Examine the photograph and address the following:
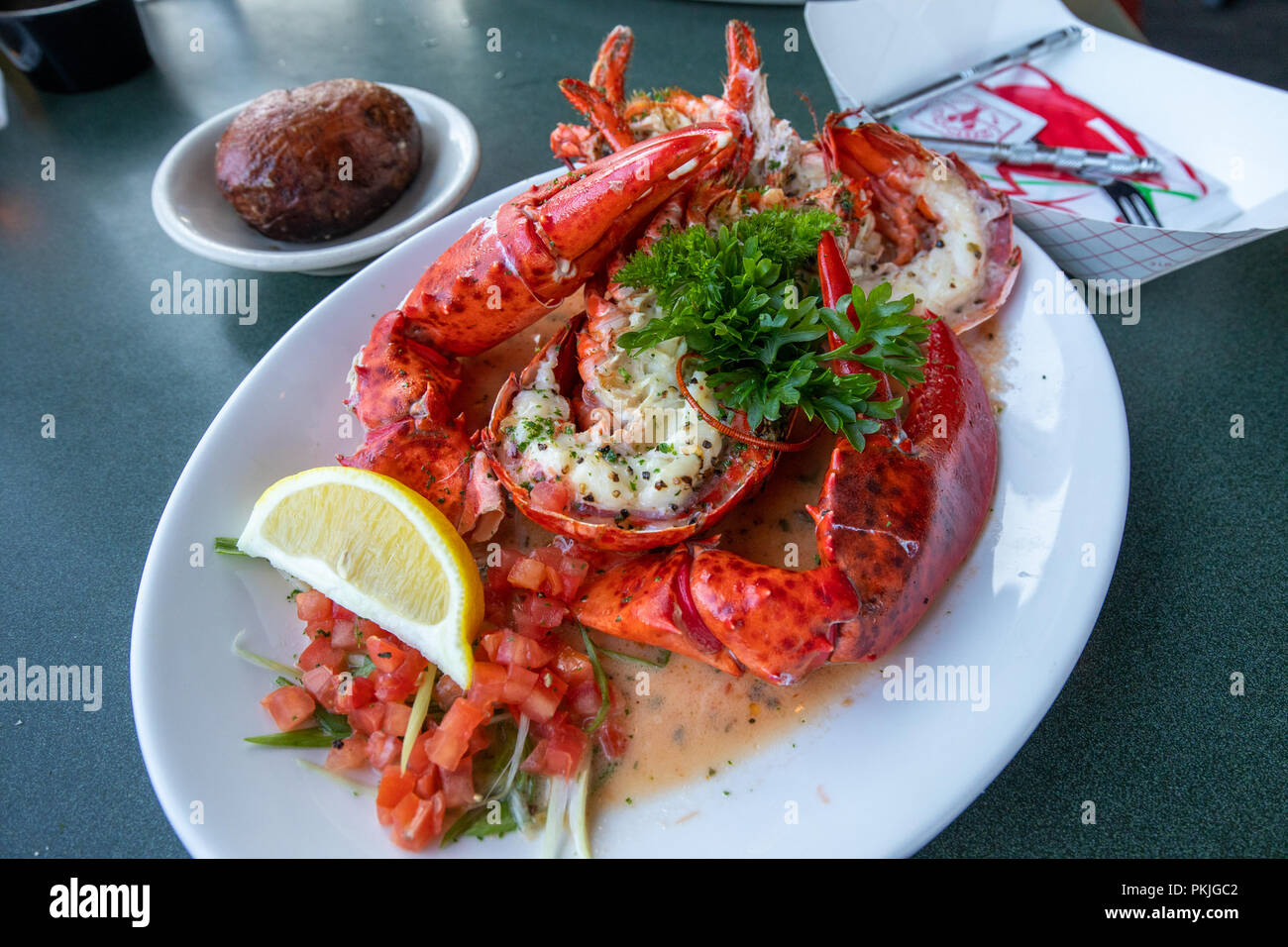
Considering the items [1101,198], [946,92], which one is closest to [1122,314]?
[1101,198]

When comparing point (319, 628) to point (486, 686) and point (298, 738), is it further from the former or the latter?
point (486, 686)

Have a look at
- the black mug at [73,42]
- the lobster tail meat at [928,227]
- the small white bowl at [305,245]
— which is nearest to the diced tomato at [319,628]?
the small white bowl at [305,245]

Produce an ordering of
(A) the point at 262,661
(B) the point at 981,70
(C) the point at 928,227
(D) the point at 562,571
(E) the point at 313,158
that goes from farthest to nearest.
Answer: (B) the point at 981,70 → (E) the point at 313,158 → (C) the point at 928,227 → (D) the point at 562,571 → (A) the point at 262,661

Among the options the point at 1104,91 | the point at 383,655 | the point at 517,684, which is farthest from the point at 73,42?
the point at 1104,91

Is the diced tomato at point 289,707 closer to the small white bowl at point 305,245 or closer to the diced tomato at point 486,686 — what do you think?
the diced tomato at point 486,686
